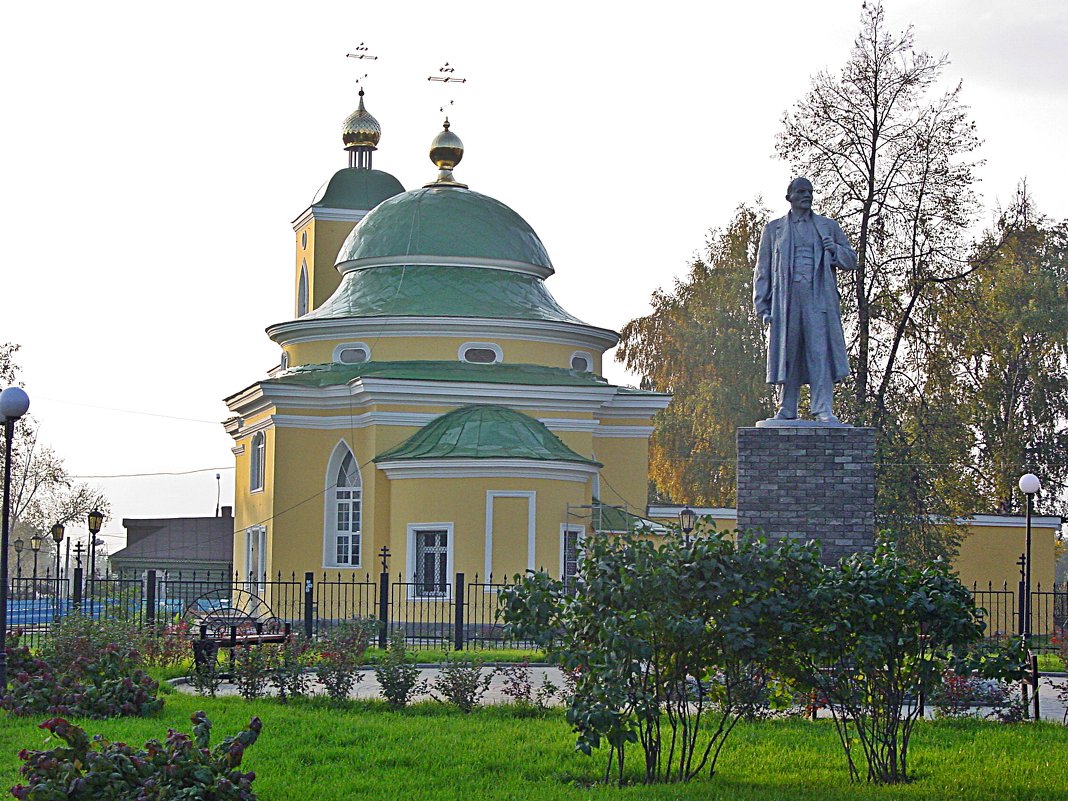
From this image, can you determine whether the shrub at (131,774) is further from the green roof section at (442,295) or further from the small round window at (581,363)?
the small round window at (581,363)

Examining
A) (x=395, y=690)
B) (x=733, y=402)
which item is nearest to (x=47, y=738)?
(x=395, y=690)

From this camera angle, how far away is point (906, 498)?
2820cm

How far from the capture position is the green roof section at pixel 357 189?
134ft

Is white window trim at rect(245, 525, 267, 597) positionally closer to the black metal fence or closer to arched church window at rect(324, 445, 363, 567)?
the black metal fence

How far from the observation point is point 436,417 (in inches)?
1222

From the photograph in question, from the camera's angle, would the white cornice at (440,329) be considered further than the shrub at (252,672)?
Yes

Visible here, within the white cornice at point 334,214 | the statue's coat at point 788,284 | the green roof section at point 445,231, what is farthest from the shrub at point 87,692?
the white cornice at point 334,214

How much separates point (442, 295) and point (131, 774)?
996 inches

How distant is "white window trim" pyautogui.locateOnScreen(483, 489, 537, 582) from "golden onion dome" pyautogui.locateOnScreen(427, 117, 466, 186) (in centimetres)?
1099

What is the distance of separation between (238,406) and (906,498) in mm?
14617

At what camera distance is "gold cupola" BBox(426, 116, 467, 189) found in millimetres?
37250

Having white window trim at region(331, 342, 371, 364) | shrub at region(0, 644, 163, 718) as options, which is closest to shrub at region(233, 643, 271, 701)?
shrub at region(0, 644, 163, 718)

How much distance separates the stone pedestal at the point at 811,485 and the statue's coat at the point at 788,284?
58 cm

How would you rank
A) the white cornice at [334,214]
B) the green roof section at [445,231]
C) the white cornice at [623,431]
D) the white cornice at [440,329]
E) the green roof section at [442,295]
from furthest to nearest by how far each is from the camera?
1. the white cornice at [334,214]
2. the white cornice at [623,431]
3. the green roof section at [445,231]
4. the green roof section at [442,295]
5. the white cornice at [440,329]
